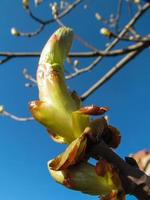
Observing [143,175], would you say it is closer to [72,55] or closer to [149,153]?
[149,153]

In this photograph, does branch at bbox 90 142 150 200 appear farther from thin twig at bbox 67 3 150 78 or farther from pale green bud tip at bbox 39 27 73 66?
thin twig at bbox 67 3 150 78

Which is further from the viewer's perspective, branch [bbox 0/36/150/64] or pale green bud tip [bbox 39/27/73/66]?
branch [bbox 0/36/150/64]

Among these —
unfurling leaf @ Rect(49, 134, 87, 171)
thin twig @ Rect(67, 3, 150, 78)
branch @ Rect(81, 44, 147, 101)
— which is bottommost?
unfurling leaf @ Rect(49, 134, 87, 171)

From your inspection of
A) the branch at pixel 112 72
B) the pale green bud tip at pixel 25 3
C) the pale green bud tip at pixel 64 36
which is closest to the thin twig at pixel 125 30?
the branch at pixel 112 72

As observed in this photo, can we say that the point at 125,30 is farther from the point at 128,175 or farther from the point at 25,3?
the point at 128,175

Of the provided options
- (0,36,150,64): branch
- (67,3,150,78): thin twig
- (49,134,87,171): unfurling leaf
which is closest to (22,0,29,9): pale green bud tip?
(67,3,150,78): thin twig

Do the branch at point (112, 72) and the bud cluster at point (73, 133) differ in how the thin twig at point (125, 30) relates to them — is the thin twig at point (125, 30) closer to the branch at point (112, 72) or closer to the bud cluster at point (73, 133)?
the branch at point (112, 72)

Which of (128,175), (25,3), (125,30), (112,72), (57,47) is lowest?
(128,175)

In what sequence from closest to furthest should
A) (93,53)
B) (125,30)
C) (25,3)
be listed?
(93,53) → (125,30) → (25,3)

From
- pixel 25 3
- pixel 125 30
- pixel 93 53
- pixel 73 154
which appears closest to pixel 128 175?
pixel 73 154
